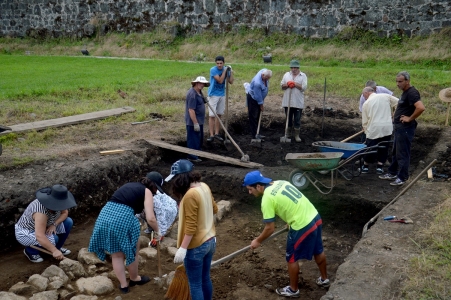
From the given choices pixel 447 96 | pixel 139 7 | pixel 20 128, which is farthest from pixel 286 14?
pixel 20 128

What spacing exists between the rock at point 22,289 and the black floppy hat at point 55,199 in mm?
925

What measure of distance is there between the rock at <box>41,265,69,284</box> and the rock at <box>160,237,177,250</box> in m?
1.40

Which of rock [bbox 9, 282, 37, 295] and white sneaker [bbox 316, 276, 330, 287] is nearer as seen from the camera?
rock [bbox 9, 282, 37, 295]

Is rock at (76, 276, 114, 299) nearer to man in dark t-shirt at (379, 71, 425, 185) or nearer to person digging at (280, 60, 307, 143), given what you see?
Result: man in dark t-shirt at (379, 71, 425, 185)

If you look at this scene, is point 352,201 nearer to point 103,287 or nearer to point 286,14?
point 103,287

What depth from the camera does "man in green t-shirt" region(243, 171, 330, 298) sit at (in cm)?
532

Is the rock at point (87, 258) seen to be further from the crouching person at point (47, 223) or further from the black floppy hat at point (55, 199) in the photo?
the black floppy hat at point (55, 199)

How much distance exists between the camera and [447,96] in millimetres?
11125

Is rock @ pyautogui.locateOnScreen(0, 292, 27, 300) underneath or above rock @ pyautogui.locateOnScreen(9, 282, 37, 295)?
above

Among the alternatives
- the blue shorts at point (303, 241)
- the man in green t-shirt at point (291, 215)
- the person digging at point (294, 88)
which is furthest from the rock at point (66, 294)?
the person digging at point (294, 88)

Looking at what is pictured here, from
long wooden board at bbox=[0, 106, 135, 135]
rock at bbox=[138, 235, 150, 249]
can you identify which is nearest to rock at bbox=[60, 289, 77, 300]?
rock at bbox=[138, 235, 150, 249]

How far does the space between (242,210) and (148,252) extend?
2.14 m

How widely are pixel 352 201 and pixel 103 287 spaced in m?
4.13

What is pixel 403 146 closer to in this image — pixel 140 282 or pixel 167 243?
pixel 167 243
